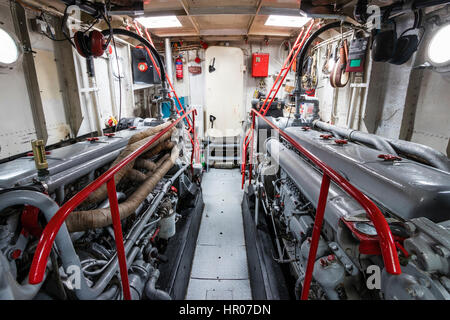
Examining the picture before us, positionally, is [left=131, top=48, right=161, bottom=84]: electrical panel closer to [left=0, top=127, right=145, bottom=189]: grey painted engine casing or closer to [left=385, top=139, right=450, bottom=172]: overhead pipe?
[left=0, top=127, right=145, bottom=189]: grey painted engine casing

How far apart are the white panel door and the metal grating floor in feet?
8.06

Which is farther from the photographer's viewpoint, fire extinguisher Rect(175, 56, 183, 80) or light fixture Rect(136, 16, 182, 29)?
fire extinguisher Rect(175, 56, 183, 80)

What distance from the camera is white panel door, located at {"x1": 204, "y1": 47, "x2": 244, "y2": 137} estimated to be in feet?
20.2

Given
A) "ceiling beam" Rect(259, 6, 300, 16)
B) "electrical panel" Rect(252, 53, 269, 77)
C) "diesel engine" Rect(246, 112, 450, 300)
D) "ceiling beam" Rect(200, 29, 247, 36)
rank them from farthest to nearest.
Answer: "electrical panel" Rect(252, 53, 269, 77)
"ceiling beam" Rect(200, 29, 247, 36)
"ceiling beam" Rect(259, 6, 300, 16)
"diesel engine" Rect(246, 112, 450, 300)

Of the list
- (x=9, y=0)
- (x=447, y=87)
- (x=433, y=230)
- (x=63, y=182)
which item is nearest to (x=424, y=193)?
(x=433, y=230)

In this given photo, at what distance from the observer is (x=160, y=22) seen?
4848 millimetres

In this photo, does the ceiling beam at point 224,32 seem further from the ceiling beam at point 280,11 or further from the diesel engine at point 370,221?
the diesel engine at point 370,221

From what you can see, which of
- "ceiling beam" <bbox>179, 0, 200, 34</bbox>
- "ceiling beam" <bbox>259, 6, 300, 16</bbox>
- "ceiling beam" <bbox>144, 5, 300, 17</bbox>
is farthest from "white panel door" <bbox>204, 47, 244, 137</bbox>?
"ceiling beam" <bbox>259, 6, 300, 16</bbox>

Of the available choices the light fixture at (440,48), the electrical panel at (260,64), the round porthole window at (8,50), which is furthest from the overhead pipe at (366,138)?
the electrical panel at (260,64)

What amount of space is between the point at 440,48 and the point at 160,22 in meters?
4.74

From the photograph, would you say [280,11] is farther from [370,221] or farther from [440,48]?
[370,221]

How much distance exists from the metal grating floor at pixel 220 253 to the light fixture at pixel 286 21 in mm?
3539
